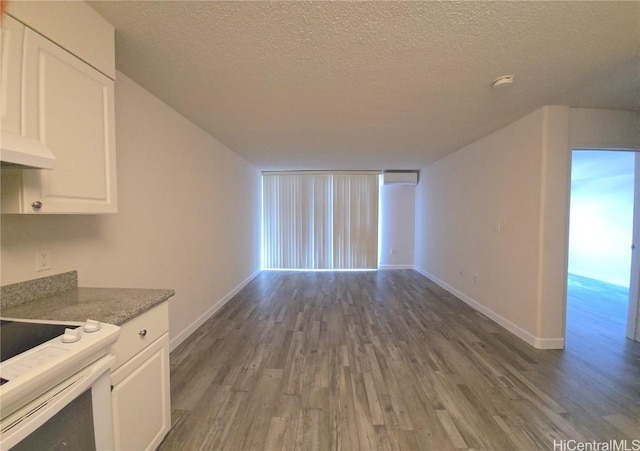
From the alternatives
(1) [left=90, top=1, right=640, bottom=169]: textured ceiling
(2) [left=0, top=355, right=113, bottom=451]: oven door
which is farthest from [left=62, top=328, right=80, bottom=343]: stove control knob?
(1) [left=90, top=1, right=640, bottom=169]: textured ceiling

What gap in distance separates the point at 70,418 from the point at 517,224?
12.1ft

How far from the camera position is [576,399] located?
178cm

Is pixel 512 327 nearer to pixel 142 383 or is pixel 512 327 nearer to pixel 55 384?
pixel 142 383

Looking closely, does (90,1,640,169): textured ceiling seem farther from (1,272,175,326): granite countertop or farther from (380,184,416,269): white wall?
(380,184,416,269): white wall

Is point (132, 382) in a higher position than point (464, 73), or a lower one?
lower

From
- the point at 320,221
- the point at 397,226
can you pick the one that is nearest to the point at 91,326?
the point at 320,221

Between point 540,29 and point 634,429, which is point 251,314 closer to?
point 634,429

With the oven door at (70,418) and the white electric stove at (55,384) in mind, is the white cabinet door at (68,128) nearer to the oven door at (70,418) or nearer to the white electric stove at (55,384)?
Answer: the white electric stove at (55,384)

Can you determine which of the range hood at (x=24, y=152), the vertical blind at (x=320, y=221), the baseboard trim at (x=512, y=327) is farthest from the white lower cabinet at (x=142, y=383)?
the vertical blind at (x=320, y=221)

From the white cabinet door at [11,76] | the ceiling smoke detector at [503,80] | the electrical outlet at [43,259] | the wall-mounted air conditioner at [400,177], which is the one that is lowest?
the electrical outlet at [43,259]

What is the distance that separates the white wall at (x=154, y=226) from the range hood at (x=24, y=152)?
52 centimetres

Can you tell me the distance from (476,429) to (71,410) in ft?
6.79

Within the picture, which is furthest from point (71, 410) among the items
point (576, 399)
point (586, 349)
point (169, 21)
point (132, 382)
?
point (586, 349)

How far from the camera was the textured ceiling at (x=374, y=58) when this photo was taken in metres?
1.28
